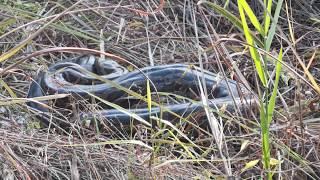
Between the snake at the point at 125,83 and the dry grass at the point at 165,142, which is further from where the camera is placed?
the snake at the point at 125,83

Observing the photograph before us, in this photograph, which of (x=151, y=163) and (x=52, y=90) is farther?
(x=52, y=90)

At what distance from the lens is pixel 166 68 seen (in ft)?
11.0

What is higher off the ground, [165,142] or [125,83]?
[165,142]

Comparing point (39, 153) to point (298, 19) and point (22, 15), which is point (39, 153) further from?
point (298, 19)

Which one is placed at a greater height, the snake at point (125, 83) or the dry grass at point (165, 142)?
the dry grass at point (165, 142)

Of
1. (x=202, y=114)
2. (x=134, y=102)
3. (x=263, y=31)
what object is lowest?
(x=134, y=102)

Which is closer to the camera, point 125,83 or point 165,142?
point 165,142

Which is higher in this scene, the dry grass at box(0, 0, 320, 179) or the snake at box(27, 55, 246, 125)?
the dry grass at box(0, 0, 320, 179)

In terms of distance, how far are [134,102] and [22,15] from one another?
0.82m

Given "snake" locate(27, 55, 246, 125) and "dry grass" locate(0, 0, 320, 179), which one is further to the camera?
"snake" locate(27, 55, 246, 125)

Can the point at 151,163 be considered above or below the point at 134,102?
above

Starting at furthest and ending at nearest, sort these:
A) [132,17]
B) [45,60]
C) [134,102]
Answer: [132,17], [45,60], [134,102]

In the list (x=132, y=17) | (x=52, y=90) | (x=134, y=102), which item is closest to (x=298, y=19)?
(x=132, y=17)

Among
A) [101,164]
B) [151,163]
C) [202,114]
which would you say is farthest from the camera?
[202,114]
